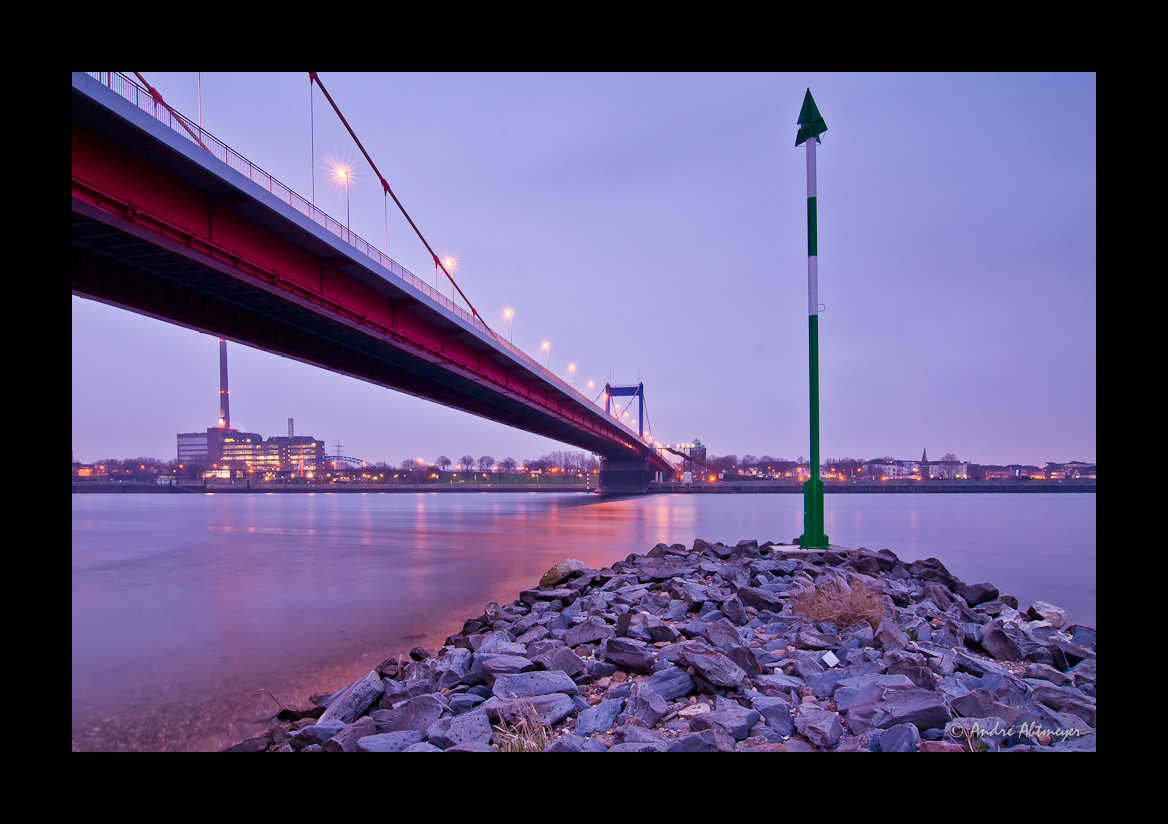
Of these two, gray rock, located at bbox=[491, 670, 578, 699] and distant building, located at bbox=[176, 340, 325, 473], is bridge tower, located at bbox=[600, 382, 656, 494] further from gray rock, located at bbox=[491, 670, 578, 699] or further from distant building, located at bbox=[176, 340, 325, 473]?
distant building, located at bbox=[176, 340, 325, 473]

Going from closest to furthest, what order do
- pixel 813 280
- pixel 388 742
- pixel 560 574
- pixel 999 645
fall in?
pixel 388 742 → pixel 999 645 → pixel 813 280 → pixel 560 574

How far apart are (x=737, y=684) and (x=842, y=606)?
2721 millimetres

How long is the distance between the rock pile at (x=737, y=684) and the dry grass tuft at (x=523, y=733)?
0.04 ft

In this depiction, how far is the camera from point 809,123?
10.8m

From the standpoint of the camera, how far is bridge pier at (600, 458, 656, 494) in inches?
3305

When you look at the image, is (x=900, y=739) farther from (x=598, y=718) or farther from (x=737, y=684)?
(x=598, y=718)

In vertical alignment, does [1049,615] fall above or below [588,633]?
below

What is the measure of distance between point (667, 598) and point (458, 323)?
1613 centimetres

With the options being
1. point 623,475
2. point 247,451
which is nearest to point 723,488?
point 623,475

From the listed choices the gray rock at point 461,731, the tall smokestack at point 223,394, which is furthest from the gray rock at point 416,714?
the tall smokestack at point 223,394

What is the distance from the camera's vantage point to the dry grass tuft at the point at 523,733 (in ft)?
12.6

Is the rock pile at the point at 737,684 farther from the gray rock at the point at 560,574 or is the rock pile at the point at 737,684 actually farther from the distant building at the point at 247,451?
the distant building at the point at 247,451
